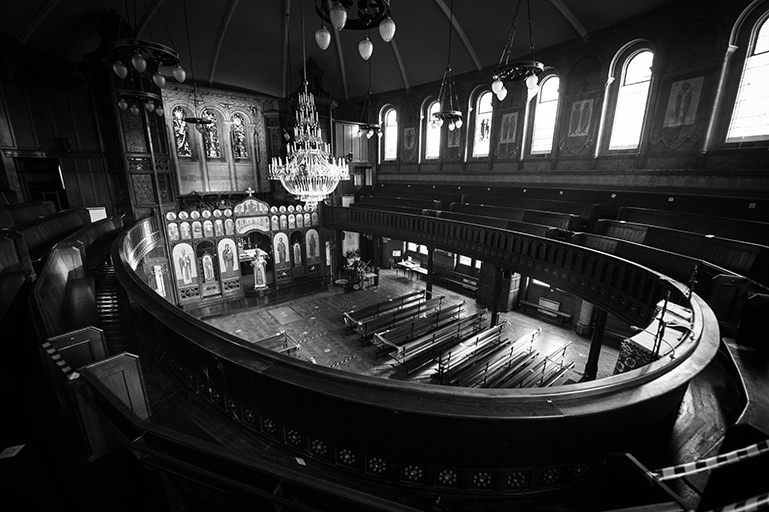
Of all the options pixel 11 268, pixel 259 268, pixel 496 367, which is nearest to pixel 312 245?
pixel 259 268

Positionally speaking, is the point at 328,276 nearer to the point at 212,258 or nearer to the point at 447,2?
the point at 212,258

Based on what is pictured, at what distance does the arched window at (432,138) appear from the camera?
1669 cm

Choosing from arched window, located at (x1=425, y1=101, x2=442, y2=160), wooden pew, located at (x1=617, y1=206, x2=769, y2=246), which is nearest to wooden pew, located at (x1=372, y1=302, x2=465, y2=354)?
wooden pew, located at (x1=617, y1=206, x2=769, y2=246)

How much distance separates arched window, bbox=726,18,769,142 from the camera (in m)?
7.79

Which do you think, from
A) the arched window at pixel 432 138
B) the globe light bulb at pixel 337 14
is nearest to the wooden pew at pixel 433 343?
the globe light bulb at pixel 337 14

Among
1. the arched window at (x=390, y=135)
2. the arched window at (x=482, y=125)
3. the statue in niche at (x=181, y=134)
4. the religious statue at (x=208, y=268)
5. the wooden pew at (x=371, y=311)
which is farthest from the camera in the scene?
the arched window at (x=390, y=135)

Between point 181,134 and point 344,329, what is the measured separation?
506 inches

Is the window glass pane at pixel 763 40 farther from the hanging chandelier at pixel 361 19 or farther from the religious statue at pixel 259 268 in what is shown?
the religious statue at pixel 259 268

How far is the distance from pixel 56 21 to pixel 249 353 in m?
15.6

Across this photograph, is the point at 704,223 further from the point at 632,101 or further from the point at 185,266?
the point at 185,266

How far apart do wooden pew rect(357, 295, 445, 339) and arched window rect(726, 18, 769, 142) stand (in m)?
9.91

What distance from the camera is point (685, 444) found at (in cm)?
289

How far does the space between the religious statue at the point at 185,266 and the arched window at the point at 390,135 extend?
11965mm

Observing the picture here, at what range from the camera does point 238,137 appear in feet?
56.4
